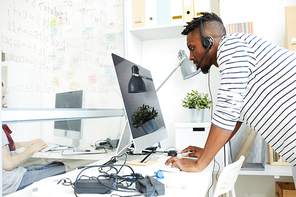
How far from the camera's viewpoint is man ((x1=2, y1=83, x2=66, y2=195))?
910mm

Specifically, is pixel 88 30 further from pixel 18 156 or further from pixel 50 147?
pixel 18 156

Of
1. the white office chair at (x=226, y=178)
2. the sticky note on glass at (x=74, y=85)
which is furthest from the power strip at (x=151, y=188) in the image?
the sticky note on glass at (x=74, y=85)

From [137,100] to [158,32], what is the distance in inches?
41.4

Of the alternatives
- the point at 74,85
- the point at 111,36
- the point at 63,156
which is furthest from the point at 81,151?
the point at 111,36

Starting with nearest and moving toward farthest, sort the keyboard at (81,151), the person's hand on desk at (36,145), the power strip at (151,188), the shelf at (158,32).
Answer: the power strip at (151,188) → the person's hand on desk at (36,145) → the keyboard at (81,151) → the shelf at (158,32)

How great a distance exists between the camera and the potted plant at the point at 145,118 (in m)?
1.22

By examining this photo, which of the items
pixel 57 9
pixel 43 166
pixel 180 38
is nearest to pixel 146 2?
pixel 180 38

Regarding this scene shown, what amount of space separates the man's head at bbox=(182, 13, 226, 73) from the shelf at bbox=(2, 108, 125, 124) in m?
0.70

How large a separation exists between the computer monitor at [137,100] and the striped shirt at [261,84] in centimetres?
38

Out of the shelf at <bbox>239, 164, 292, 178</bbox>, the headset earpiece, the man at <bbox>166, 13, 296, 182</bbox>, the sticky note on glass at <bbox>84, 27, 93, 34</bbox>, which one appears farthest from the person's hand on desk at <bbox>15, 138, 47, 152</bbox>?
the shelf at <bbox>239, 164, 292, 178</bbox>

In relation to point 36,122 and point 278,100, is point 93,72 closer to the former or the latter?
point 36,122

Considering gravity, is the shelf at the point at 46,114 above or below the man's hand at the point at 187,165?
above

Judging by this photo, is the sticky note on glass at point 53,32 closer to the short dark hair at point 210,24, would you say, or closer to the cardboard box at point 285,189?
the short dark hair at point 210,24

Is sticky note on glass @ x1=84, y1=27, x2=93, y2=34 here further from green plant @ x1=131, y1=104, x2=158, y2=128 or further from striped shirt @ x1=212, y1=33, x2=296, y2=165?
striped shirt @ x1=212, y1=33, x2=296, y2=165
